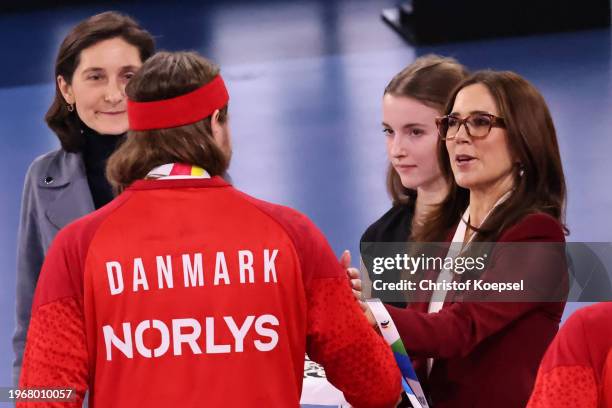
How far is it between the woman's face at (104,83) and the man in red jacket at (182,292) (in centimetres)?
106

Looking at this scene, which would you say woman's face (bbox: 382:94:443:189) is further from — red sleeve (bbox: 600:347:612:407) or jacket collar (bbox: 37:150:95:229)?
red sleeve (bbox: 600:347:612:407)

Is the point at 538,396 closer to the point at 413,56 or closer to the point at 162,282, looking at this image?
the point at 162,282

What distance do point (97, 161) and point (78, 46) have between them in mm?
347

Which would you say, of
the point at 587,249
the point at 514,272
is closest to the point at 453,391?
the point at 514,272

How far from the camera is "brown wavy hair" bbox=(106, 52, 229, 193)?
2416 millimetres

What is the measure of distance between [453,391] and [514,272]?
1.05ft

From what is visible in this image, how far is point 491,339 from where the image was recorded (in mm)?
2791

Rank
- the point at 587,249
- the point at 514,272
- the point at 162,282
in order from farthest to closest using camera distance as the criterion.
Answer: the point at 587,249 → the point at 514,272 → the point at 162,282

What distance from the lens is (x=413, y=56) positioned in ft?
34.7

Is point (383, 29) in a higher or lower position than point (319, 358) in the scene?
higher

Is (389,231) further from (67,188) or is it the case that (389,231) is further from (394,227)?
(67,188)

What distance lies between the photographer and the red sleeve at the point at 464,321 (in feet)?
8.95

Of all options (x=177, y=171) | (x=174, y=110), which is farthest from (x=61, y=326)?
(x=174, y=110)

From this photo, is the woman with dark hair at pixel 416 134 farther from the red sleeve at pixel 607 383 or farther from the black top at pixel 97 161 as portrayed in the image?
the red sleeve at pixel 607 383
